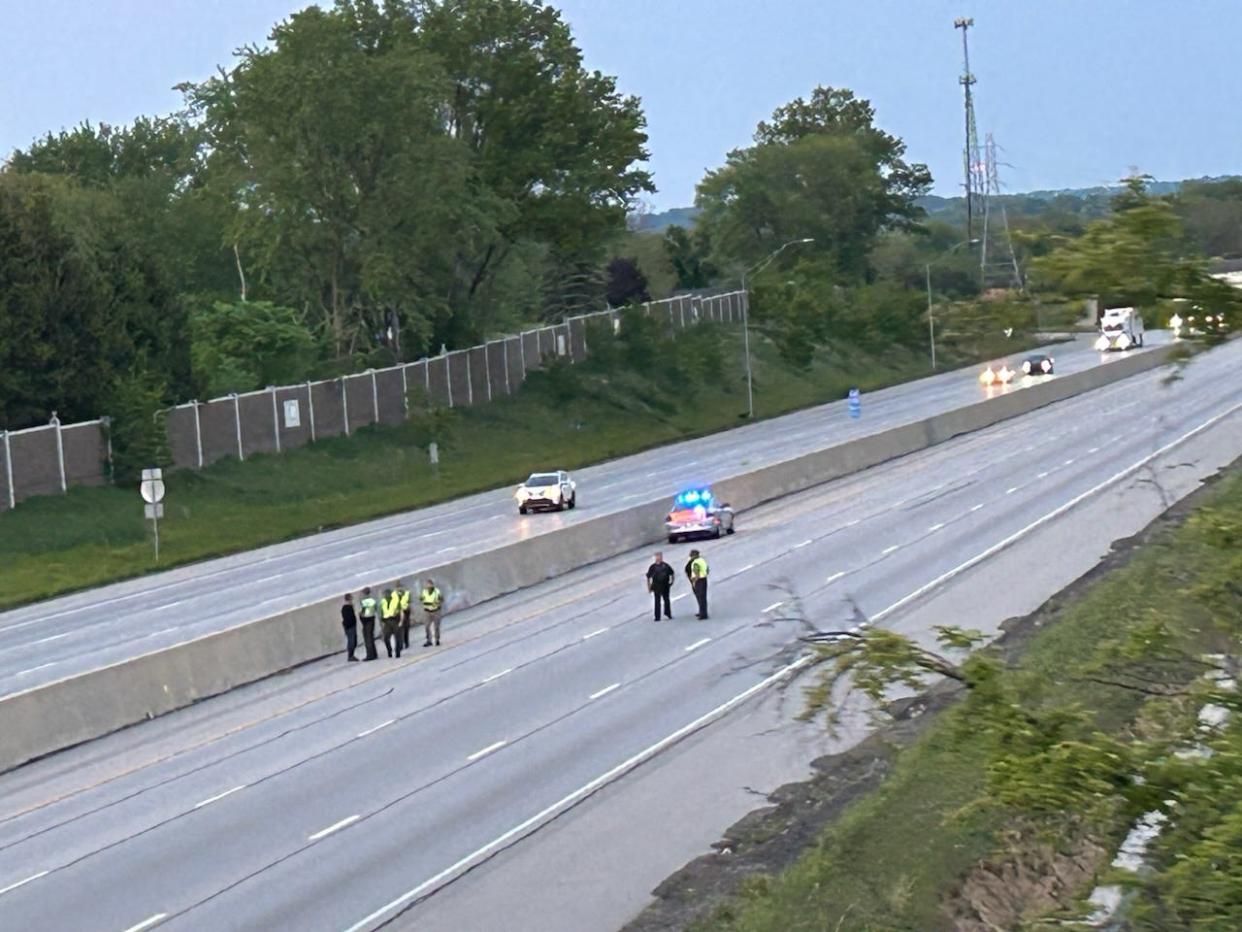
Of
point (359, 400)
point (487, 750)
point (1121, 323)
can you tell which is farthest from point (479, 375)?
point (1121, 323)

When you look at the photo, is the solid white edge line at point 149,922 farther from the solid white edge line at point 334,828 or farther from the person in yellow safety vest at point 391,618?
the person in yellow safety vest at point 391,618

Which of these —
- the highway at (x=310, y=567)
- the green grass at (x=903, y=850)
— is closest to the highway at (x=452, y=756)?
the green grass at (x=903, y=850)

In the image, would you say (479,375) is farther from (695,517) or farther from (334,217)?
(695,517)

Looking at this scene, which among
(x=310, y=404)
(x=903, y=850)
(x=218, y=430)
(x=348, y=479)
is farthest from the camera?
(x=310, y=404)

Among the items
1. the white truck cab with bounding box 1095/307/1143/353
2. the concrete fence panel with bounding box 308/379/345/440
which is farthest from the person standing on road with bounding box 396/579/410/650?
the concrete fence panel with bounding box 308/379/345/440

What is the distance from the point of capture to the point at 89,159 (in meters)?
114

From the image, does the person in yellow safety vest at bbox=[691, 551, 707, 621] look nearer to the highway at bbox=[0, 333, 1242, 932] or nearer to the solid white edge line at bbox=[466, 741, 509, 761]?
the highway at bbox=[0, 333, 1242, 932]

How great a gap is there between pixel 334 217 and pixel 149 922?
6154cm

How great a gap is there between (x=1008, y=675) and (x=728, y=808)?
12.3 meters

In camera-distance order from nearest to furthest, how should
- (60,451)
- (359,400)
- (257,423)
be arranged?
(60,451) < (257,423) < (359,400)

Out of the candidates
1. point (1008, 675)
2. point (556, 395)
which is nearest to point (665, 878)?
point (1008, 675)

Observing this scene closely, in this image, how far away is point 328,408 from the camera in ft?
231

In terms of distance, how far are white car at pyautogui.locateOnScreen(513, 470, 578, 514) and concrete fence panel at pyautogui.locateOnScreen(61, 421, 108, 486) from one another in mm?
12247

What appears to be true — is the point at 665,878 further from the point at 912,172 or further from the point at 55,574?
the point at 912,172
